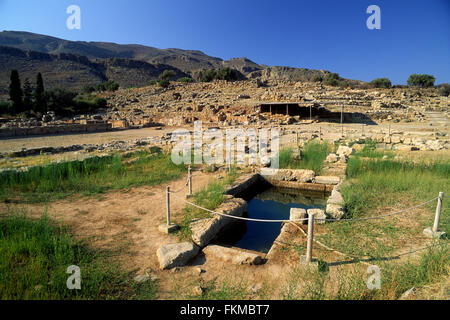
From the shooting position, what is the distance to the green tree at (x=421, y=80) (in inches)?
1921

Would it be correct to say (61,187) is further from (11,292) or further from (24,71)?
(24,71)

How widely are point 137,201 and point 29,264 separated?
9.95ft

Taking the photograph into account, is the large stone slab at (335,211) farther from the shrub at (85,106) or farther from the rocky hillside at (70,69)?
the rocky hillside at (70,69)

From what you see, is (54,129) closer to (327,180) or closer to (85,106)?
(85,106)

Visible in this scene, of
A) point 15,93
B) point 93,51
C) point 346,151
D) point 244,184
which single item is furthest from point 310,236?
point 93,51

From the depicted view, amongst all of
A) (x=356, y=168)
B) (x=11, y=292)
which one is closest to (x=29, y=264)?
(x=11, y=292)

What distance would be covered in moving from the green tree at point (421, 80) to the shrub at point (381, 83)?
695 cm

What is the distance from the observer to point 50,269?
3.34m

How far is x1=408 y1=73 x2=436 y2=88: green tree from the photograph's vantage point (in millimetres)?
48781

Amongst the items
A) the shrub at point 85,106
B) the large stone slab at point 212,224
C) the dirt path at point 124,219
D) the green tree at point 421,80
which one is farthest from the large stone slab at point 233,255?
the green tree at point 421,80

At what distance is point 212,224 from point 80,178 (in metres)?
4.88

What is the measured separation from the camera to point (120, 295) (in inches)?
119
